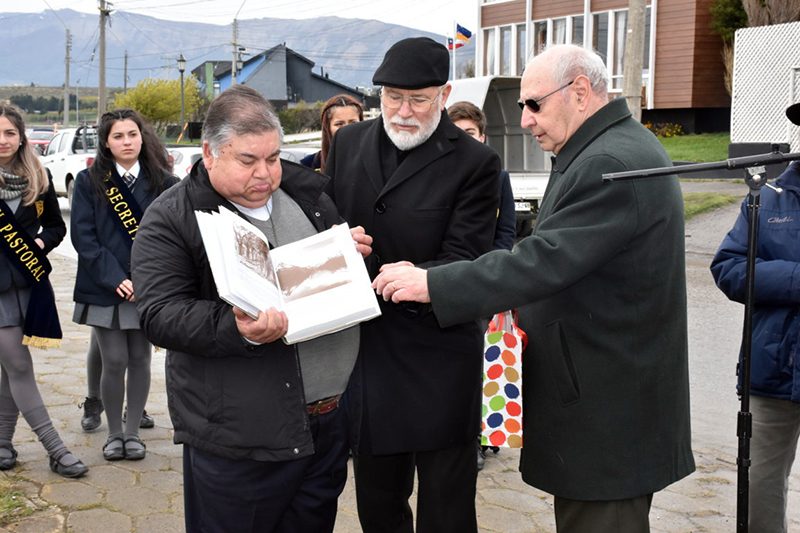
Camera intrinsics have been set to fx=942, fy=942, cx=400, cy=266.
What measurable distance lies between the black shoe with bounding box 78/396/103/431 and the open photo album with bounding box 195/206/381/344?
369 cm

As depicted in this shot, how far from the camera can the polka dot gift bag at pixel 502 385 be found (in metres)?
3.10

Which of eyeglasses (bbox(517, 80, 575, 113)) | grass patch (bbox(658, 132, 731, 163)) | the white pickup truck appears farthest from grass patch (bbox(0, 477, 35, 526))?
grass patch (bbox(658, 132, 731, 163))

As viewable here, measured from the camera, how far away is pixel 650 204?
2902 millimetres

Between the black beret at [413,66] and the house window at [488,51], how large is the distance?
3805 cm

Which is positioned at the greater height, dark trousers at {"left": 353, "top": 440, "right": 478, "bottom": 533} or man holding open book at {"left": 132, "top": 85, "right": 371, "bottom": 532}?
man holding open book at {"left": 132, "top": 85, "right": 371, "bottom": 532}

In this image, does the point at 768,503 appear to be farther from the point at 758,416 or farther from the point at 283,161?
the point at 283,161

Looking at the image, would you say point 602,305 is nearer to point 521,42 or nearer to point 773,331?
point 773,331

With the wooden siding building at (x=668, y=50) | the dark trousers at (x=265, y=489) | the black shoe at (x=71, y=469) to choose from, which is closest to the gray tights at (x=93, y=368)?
the black shoe at (x=71, y=469)

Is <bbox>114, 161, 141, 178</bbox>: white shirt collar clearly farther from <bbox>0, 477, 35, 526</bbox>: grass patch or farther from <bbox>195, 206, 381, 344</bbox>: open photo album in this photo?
<bbox>195, 206, 381, 344</bbox>: open photo album

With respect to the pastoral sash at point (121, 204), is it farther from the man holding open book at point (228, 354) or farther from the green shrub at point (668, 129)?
the green shrub at point (668, 129)

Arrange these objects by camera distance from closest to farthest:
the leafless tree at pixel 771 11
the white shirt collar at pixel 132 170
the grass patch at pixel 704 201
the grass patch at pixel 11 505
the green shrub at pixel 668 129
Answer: the grass patch at pixel 11 505, the white shirt collar at pixel 132 170, the grass patch at pixel 704 201, the leafless tree at pixel 771 11, the green shrub at pixel 668 129

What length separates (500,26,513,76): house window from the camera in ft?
131

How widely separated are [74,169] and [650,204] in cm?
2031

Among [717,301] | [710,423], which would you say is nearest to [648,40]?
[717,301]
